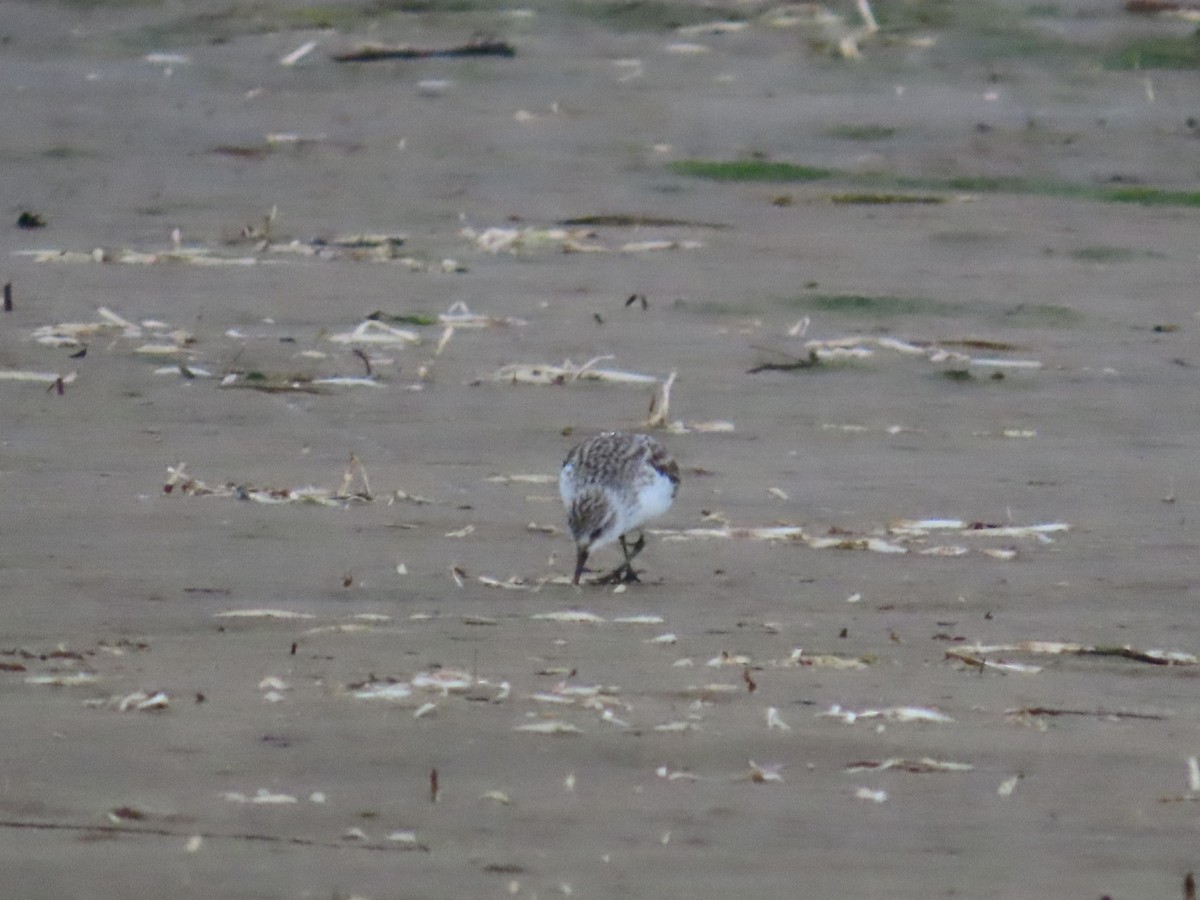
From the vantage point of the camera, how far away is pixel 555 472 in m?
8.97

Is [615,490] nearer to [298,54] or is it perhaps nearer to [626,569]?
[626,569]

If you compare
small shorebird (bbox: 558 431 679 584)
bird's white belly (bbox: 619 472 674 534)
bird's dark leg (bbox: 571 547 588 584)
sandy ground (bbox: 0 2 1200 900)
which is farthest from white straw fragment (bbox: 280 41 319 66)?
bird's dark leg (bbox: 571 547 588 584)

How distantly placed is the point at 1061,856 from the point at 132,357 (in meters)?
5.97

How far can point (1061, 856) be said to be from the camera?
5.14m

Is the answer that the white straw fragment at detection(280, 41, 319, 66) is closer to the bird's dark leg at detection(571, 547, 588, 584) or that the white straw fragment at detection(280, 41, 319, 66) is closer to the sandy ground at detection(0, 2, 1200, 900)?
the sandy ground at detection(0, 2, 1200, 900)

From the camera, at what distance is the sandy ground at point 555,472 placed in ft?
17.4

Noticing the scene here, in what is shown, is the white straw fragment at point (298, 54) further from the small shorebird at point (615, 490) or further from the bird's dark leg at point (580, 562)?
the bird's dark leg at point (580, 562)

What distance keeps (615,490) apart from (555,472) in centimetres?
124

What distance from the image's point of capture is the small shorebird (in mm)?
7727

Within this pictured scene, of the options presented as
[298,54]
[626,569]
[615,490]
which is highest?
[615,490]

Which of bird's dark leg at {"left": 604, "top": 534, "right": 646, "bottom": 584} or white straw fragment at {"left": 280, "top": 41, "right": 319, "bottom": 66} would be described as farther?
white straw fragment at {"left": 280, "top": 41, "right": 319, "bottom": 66}

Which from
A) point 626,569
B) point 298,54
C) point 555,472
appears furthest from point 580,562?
point 298,54

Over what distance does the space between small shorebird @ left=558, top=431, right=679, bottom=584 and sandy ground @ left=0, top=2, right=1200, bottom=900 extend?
151mm

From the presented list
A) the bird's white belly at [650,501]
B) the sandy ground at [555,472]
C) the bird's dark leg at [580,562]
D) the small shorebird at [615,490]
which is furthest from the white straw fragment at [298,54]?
the bird's dark leg at [580,562]
